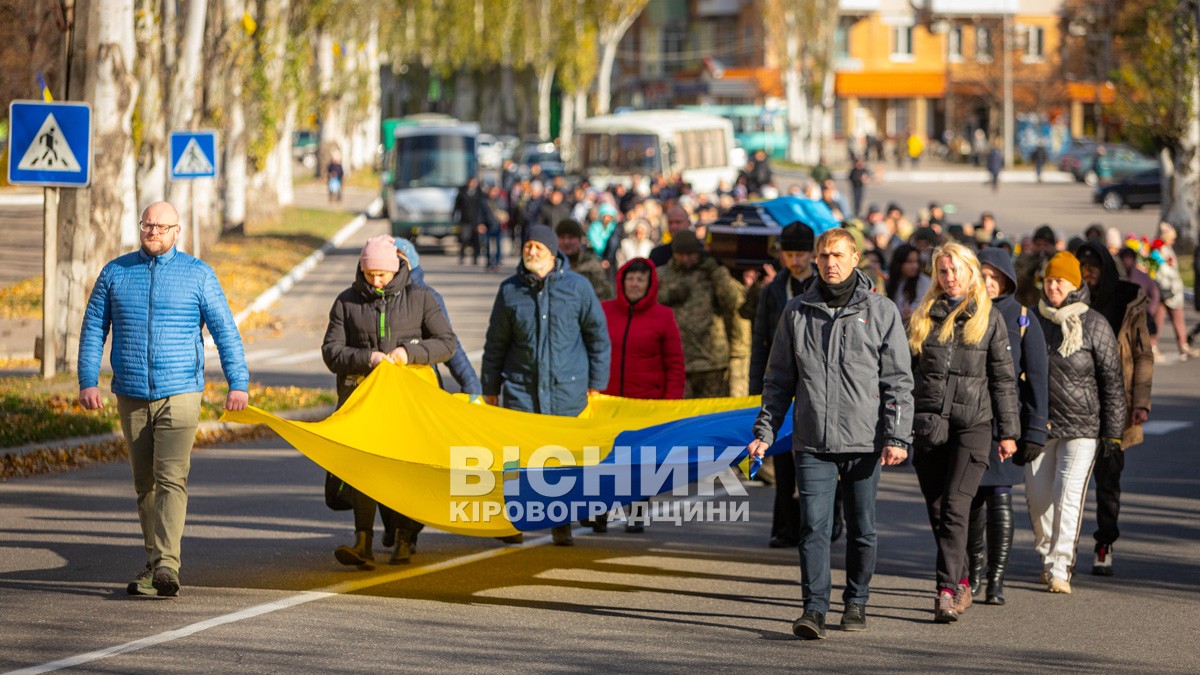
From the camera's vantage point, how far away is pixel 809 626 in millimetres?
8156

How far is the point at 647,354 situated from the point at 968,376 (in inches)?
118

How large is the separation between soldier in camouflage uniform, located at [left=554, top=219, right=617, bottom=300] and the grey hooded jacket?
509 cm

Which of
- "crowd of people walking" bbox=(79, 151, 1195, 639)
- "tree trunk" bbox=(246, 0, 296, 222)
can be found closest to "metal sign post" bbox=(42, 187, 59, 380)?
"crowd of people walking" bbox=(79, 151, 1195, 639)

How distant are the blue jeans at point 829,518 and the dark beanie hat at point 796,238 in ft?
8.50

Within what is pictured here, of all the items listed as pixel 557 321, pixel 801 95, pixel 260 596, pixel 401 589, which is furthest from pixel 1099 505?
pixel 801 95

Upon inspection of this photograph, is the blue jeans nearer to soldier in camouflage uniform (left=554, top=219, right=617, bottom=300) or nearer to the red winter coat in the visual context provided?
the red winter coat

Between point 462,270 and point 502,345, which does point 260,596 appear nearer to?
point 502,345

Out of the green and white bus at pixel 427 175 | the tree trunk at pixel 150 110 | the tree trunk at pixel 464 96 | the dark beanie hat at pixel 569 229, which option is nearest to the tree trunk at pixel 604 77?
the tree trunk at pixel 464 96

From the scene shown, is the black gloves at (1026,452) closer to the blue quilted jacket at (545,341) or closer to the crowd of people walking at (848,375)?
the crowd of people walking at (848,375)

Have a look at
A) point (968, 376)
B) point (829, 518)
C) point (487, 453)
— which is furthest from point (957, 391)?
point (487, 453)

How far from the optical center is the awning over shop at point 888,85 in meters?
97.7

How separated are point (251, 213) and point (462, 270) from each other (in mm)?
8772

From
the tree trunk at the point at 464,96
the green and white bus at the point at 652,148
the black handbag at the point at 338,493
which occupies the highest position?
the tree trunk at the point at 464,96

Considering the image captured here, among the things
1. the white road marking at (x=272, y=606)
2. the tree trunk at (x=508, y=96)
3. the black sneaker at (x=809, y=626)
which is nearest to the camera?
the white road marking at (x=272, y=606)
